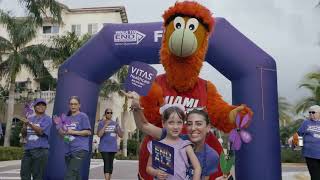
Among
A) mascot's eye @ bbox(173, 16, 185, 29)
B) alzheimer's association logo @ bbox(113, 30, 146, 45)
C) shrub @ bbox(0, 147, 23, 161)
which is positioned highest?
alzheimer's association logo @ bbox(113, 30, 146, 45)

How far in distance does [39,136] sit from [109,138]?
74.1 inches

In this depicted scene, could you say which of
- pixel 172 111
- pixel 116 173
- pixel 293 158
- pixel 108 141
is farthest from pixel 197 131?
pixel 293 158

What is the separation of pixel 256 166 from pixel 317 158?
920 mm

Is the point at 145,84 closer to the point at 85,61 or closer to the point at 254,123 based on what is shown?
the point at 254,123

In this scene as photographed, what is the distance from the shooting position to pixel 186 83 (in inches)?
163

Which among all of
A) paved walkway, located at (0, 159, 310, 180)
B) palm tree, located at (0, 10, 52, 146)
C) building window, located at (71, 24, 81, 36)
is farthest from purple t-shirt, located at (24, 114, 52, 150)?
building window, located at (71, 24, 81, 36)

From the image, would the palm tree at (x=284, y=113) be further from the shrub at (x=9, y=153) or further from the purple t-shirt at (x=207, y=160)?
→ the purple t-shirt at (x=207, y=160)

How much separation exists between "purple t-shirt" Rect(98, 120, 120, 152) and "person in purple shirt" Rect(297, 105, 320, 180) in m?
3.33

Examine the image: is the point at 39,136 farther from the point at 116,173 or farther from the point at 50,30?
the point at 50,30

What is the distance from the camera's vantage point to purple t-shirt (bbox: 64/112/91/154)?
5.95 metres

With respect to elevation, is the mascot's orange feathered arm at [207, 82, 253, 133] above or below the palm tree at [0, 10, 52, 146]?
below

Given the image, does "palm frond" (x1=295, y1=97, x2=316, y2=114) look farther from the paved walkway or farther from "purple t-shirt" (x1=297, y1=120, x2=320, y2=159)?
"purple t-shirt" (x1=297, y1=120, x2=320, y2=159)

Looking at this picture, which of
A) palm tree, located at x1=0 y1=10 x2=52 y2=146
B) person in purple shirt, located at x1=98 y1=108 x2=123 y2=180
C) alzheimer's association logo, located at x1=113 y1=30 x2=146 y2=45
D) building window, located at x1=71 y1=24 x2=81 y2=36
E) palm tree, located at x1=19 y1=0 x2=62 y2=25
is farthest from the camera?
building window, located at x1=71 y1=24 x2=81 y2=36

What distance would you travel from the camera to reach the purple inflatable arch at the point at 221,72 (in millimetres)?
6734
